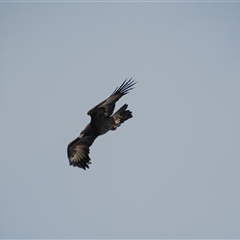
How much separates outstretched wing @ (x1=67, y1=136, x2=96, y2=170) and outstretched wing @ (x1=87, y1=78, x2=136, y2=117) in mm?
1118

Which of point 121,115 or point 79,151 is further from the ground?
point 121,115

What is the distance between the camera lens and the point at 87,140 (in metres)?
19.6

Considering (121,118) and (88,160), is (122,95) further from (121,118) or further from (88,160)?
(88,160)

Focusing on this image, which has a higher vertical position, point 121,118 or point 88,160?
point 121,118

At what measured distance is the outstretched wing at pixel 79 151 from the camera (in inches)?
771

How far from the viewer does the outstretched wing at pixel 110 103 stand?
1928 cm

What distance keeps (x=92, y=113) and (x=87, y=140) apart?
118cm

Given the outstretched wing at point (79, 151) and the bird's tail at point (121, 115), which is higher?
the bird's tail at point (121, 115)

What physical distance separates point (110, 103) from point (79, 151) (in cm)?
231

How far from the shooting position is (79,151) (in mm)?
19672

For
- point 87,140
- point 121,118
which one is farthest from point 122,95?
point 87,140

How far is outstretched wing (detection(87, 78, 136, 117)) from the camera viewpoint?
19281 mm

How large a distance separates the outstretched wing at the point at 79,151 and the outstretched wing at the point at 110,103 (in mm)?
1118

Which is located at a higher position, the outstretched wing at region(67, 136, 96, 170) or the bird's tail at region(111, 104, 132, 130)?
the bird's tail at region(111, 104, 132, 130)
